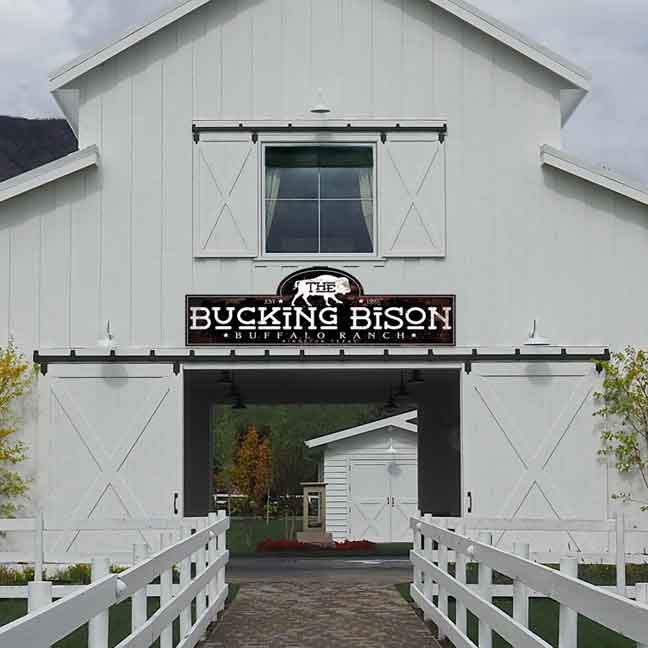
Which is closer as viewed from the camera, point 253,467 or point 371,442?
point 371,442

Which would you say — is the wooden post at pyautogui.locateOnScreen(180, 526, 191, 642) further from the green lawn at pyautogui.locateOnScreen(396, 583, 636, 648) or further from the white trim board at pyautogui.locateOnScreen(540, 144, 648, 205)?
the white trim board at pyautogui.locateOnScreen(540, 144, 648, 205)

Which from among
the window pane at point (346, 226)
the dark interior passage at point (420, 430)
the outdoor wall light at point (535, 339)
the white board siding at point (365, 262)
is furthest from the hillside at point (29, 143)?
the outdoor wall light at point (535, 339)

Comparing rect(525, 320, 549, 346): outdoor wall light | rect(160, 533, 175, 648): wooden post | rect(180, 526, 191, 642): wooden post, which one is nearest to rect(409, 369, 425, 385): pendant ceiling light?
rect(525, 320, 549, 346): outdoor wall light

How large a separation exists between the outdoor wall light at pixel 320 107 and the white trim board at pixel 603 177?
9.43 feet

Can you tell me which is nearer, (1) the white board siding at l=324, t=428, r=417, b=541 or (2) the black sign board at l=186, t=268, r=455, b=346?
(2) the black sign board at l=186, t=268, r=455, b=346

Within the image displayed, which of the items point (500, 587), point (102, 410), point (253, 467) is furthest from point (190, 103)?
point (253, 467)

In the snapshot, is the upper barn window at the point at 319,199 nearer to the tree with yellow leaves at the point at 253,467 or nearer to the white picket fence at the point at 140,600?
the white picket fence at the point at 140,600

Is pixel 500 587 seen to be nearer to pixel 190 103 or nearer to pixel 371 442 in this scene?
pixel 190 103

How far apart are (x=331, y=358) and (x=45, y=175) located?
13.3 feet

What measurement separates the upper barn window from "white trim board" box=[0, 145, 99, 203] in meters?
2.22

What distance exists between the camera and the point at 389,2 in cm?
1686

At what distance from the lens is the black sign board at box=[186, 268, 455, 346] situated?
16.4 m

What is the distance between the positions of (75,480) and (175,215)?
338cm

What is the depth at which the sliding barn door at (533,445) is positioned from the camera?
1636 cm
